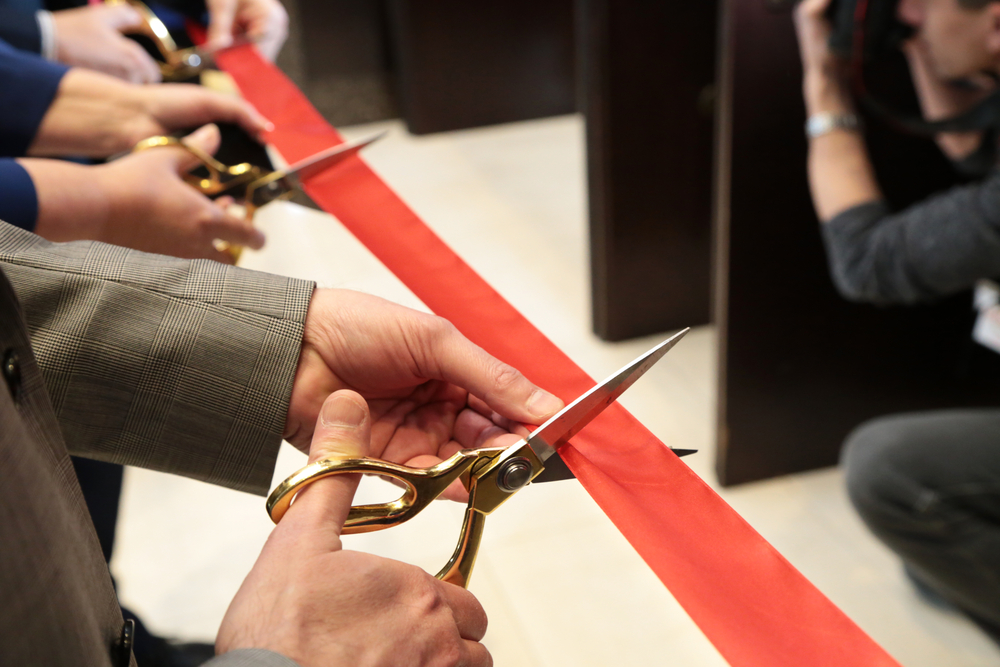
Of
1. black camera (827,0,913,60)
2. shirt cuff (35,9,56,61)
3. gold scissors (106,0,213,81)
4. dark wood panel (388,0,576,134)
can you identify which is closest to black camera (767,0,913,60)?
black camera (827,0,913,60)

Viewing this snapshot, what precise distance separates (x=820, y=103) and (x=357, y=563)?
2.68 feet

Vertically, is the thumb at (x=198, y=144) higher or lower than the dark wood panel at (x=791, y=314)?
higher

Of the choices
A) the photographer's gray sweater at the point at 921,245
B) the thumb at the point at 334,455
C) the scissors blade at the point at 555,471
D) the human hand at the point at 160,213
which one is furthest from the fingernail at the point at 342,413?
the photographer's gray sweater at the point at 921,245

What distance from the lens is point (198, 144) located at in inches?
27.9

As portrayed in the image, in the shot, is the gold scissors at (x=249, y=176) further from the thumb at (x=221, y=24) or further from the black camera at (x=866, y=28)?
the black camera at (x=866, y=28)

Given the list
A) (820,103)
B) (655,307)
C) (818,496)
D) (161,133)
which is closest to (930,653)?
(818,496)

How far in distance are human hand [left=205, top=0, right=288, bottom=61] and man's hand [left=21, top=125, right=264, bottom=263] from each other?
361 mm

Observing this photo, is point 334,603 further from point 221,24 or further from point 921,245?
point 221,24

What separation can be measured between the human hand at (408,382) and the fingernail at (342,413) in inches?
3.0

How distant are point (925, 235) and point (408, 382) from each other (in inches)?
24.3

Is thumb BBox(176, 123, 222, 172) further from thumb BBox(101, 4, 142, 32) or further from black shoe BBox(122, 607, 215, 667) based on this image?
black shoe BBox(122, 607, 215, 667)

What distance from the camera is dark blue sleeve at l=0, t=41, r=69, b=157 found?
27.8 inches

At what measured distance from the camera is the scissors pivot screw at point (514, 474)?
1.31 feet

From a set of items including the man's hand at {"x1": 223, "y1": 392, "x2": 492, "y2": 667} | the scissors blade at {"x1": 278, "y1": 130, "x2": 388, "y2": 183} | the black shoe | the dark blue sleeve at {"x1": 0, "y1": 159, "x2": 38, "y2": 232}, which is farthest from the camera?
the black shoe
